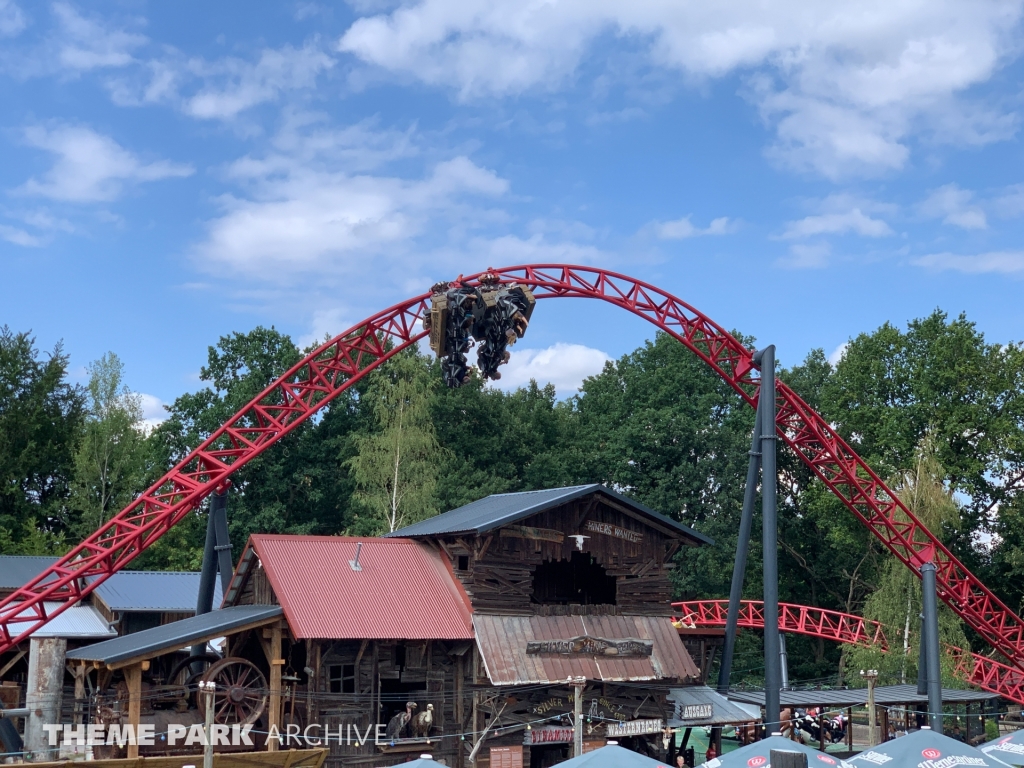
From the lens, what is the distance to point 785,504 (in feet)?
189

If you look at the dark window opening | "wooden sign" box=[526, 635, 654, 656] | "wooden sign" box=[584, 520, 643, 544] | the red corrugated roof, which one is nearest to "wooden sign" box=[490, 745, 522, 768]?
"wooden sign" box=[526, 635, 654, 656]

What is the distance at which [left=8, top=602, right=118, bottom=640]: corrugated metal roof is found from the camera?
3462cm

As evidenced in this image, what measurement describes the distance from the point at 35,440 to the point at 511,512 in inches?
1478

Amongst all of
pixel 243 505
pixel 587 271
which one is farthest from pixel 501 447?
pixel 587 271

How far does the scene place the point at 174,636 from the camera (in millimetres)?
25297

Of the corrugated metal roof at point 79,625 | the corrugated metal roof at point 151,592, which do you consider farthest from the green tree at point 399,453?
the corrugated metal roof at point 79,625

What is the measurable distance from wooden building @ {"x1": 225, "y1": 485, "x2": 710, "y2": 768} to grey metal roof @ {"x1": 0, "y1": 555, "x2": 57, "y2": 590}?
11.1 m

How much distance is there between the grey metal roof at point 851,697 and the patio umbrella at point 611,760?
13229 mm

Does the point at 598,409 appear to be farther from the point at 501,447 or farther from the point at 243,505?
the point at 243,505

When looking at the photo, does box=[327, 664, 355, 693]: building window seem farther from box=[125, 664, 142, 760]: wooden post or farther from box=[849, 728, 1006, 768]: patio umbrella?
box=[849, 728, 1006, 768]: patio umbrella

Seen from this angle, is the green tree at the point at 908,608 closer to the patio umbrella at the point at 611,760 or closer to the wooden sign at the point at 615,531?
the wooden sign at the point at 615,531

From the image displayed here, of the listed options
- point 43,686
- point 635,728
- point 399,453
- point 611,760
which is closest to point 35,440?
point 399,453

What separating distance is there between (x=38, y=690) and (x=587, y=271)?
1727cm

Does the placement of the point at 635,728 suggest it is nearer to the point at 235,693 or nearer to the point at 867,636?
the point at 235,693
